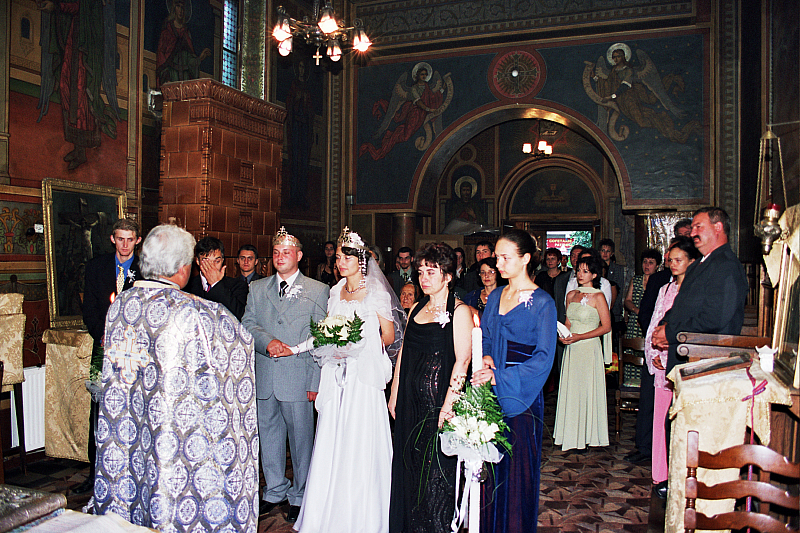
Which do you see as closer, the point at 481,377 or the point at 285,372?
the point at 481,377

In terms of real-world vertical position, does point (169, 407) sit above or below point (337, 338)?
below

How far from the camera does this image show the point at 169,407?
2.55 m

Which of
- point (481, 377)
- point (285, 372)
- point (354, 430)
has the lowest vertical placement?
point (354, 430)

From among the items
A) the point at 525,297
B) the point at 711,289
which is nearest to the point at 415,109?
the point at 711,289

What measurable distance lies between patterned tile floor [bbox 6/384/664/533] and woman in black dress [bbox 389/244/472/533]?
995 millimetres

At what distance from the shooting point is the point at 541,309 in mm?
3121

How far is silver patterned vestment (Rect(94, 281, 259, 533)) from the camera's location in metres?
2.55

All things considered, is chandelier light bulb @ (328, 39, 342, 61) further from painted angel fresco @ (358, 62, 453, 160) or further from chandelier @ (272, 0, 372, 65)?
painted angel fresco @ (358, 62, 453, 160)

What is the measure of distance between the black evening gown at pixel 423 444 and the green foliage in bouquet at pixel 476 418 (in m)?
0.68

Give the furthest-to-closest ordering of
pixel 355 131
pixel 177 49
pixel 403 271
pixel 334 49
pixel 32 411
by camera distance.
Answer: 1. pixel 355 131
2. pixel 403 271
3. pixel 177 49
4. pixel 334 49
5. pixel 32 411

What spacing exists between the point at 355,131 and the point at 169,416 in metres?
10.7

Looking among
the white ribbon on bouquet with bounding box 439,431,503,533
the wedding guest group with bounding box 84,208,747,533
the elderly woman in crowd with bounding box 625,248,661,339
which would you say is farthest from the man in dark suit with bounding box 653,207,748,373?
the elderly woman in crowd with bounding box 625,248,661,339

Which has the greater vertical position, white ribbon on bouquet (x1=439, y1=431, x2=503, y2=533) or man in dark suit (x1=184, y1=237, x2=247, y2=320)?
man in dark suit (x1=184, y1=237, x2=247, y2=320)

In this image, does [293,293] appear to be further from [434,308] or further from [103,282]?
[103,282]
